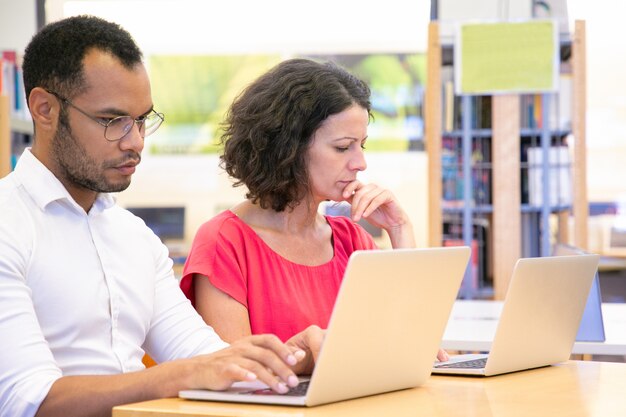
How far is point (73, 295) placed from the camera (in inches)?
55.1

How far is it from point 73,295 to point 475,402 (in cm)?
63

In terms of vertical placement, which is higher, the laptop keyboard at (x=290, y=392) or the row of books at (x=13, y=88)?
the row of books at (x=13, y=88)

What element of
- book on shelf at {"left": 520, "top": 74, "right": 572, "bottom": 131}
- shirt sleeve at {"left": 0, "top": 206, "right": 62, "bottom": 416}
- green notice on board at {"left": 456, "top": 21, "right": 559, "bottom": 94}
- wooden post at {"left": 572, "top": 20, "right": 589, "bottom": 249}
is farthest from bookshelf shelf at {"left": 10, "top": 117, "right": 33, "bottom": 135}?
shirt sleeve at {"left": 0, "top": 206, "right": 62, "bottom": 416}

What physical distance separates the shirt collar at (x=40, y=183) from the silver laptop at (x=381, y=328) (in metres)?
0.44

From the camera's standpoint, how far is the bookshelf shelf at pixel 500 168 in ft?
12.0

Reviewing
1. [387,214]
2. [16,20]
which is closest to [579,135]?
[387,214]

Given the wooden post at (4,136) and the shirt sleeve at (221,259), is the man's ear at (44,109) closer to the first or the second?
the shirt sleeve at (221,259)

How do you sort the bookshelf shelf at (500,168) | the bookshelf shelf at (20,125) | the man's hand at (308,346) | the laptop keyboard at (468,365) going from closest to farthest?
1. the man's hand at (308,346)
2. the laptop keyboard at (468,365)
3. the bookshelf shelf at (500,168)
4. the bookshelf shelf at (20,125)

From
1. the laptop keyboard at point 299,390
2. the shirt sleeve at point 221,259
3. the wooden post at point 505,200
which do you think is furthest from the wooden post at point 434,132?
the laptop keyboard at point 299,390

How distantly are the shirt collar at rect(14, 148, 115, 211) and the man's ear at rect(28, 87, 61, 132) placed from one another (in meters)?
0.06

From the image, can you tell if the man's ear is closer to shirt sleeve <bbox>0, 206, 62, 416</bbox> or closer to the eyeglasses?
the eyeglasses

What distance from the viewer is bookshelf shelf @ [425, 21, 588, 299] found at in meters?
3.67

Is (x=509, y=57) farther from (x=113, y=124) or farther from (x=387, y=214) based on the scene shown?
(x=113, y=124)

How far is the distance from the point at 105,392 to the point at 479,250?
2.72 m
